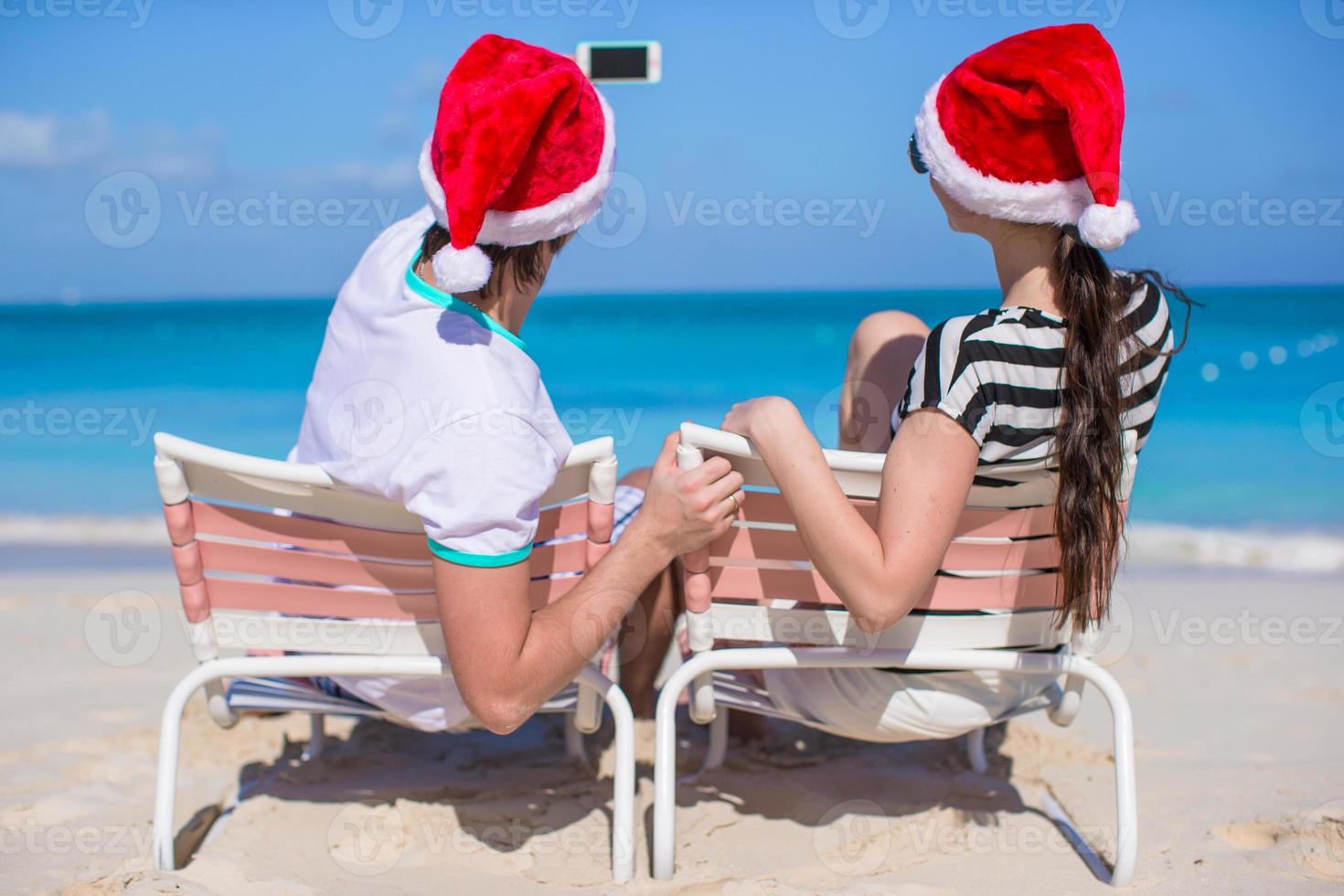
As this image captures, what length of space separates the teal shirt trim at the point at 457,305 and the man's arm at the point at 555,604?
367mm

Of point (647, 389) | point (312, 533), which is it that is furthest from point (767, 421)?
point (647, 389)

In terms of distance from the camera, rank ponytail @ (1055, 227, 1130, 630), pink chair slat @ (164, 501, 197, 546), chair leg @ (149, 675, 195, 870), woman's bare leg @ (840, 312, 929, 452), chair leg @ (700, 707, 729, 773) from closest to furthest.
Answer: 1. ponytail @ (1055, 227, 1130, 630)
2. pink chair slat @ (164, 501, 197, 546)
3. chair leg @ (149, 675, 195, 870)
4. woman's bare leg @ (840, 312, 929, 452)
5. chair leg @ (700, 707, 729, 773)

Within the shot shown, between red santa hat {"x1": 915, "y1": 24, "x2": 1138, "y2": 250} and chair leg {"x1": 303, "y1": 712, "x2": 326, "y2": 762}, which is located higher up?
red santa hat {"x1": 915, "y1": 24, "x2": 1138, "y2": 250}

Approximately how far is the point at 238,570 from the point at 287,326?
23.9 m

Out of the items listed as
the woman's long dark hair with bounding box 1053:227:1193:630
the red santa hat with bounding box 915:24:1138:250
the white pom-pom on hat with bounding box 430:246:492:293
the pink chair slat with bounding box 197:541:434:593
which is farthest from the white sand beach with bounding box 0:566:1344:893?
the red santa hat with bounding box 915:24:1138:250

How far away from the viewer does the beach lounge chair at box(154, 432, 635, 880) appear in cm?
205

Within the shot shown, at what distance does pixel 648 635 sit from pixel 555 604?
61 cm

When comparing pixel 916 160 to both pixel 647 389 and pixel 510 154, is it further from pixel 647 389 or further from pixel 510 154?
pixel 647 389

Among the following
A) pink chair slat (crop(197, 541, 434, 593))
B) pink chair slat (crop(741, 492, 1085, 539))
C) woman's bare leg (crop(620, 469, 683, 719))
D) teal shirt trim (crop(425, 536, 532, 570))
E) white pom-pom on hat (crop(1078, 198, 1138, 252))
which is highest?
white pom-pom on hat (crop(1078, 198, 1138, 252))

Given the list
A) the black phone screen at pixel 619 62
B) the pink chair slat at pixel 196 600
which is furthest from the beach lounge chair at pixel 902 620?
the black phone screen at pixel 619 62

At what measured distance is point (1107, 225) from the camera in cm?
186

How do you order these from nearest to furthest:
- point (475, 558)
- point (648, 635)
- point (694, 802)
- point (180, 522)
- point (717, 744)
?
point (475, 558), point (180, 522), point (648, 635), point (694, 802), point (717, 744)

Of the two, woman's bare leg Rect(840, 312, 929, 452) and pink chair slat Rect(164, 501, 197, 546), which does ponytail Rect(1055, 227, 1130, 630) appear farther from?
pink chair slat Rect(164, 501, 197, 546)

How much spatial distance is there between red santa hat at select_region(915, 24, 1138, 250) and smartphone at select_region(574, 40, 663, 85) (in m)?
1.01
